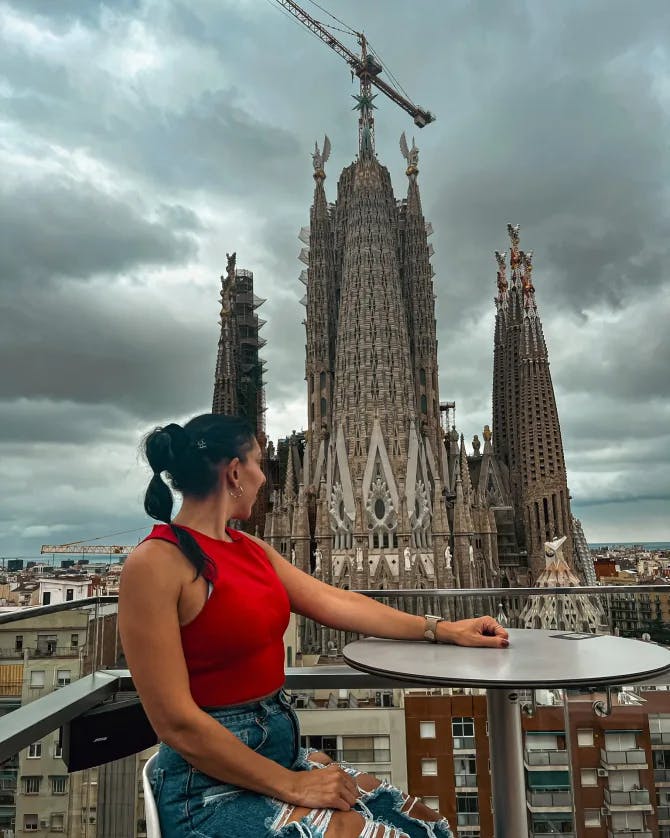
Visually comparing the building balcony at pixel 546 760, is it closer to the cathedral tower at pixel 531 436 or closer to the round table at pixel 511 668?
the round table at pixel 511 668

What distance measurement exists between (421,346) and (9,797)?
1362 inches

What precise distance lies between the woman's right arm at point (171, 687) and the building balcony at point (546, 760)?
1.43 m

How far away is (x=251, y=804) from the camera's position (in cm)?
159

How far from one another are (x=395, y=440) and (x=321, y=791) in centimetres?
2962

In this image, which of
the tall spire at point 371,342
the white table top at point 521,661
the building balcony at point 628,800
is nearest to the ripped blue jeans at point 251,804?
the white table top at point 521,661

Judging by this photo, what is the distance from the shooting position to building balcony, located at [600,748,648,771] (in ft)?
9.41

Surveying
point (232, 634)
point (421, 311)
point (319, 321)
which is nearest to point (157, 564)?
point (232, 634)

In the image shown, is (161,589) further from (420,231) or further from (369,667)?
(420,231)

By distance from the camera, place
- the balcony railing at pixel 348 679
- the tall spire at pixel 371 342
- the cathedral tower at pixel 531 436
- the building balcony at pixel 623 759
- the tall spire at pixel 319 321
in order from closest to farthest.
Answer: the balcony railing at pixel 348 679
the building balcony at pixel 623 759
the tall spire at pixel 371 342
the cathedral tower at pixel 531 436
the tall spire at pixel 319 321

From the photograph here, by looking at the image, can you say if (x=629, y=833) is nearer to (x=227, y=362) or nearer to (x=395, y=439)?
(x=395, y=439)

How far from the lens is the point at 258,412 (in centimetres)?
4159

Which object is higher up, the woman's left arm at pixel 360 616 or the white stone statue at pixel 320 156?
the white stone statue at pixel 320 156

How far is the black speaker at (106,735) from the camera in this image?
272cm

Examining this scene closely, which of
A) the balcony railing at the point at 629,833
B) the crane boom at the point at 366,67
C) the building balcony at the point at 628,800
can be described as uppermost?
the crane boom at the point at 366,67
